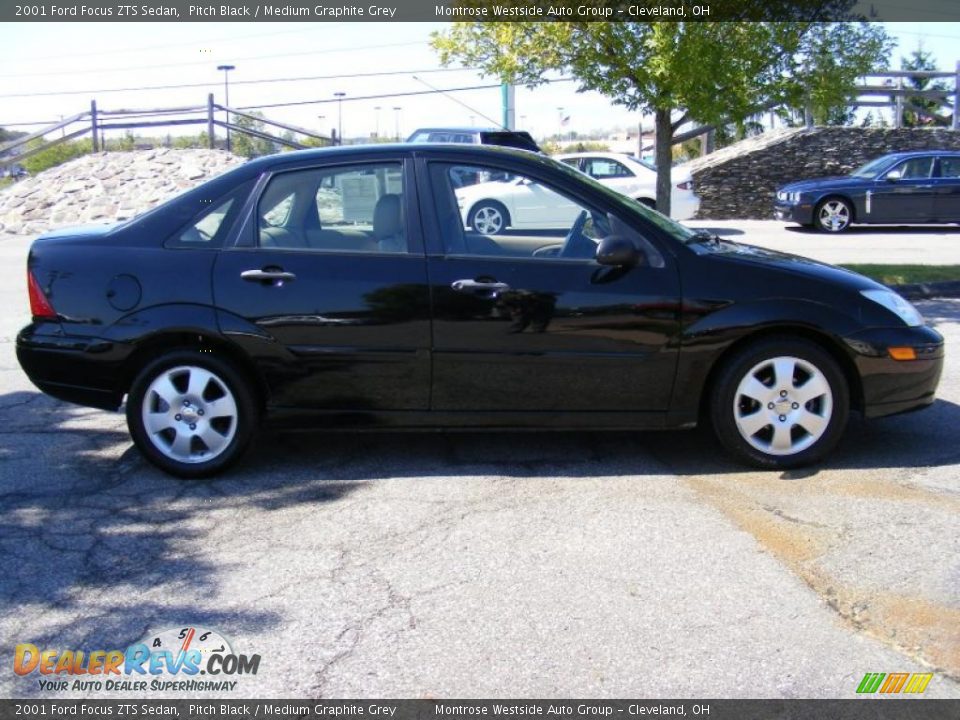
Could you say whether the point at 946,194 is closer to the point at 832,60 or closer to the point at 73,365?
the point at 832,60

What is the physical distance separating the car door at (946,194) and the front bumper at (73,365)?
1737 cm

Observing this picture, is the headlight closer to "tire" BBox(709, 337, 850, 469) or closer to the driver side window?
"tire" BBox(709, 337, 850, 469)

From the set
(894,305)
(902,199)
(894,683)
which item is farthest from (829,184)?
(894,683)

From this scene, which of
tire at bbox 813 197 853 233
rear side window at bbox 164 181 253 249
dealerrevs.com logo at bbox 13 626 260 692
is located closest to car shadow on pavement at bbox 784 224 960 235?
tire at bbox 813 197 853 233

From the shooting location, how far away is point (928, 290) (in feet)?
36.3

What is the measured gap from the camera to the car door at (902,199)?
18969mm

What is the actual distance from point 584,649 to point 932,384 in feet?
9.60

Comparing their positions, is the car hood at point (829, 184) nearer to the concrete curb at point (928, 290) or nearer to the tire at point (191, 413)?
the concrete curb at point (928, 290)

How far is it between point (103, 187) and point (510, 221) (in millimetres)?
21240

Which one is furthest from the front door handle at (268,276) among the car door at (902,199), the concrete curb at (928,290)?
the car door at (902,199)

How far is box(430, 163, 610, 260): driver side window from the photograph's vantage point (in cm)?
532

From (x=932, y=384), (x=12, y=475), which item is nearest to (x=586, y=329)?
(x=932, y=384)

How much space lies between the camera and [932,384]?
5441 mm

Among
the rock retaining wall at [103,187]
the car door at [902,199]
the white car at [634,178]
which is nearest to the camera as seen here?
the white car at [634,178]
